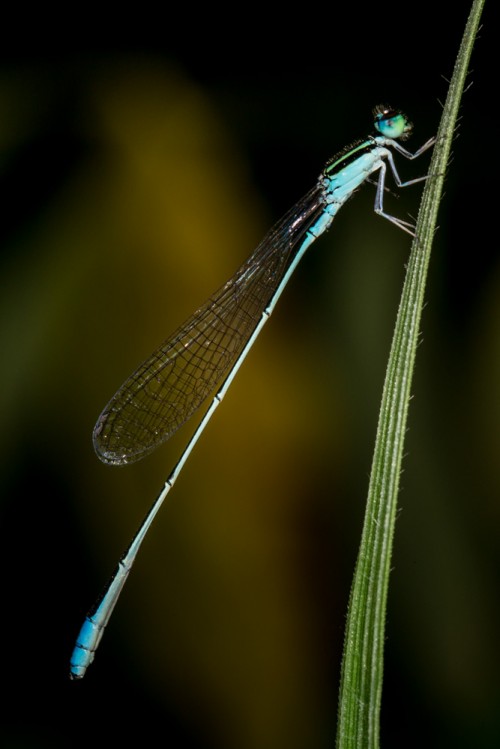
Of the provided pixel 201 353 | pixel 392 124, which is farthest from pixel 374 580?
pixel 392 124

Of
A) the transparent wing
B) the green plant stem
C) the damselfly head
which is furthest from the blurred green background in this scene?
the green plant stem

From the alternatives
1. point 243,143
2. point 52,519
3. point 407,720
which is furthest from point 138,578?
point 243,143

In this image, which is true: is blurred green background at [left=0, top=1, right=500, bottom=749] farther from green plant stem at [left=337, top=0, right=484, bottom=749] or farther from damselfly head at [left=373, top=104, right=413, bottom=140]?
green plant stem at [left=337, top=0, right=484, bottom=749]

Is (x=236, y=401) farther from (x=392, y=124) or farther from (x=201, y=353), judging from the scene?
(x=392, y=124)

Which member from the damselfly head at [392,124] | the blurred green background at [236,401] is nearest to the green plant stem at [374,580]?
the blurred green background at [236,401]

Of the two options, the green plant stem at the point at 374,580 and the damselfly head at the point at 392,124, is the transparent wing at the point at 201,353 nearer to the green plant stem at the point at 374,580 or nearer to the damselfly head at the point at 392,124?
the damselfly head at the point at 392,124

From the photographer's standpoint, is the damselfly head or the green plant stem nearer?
the green plant stem
